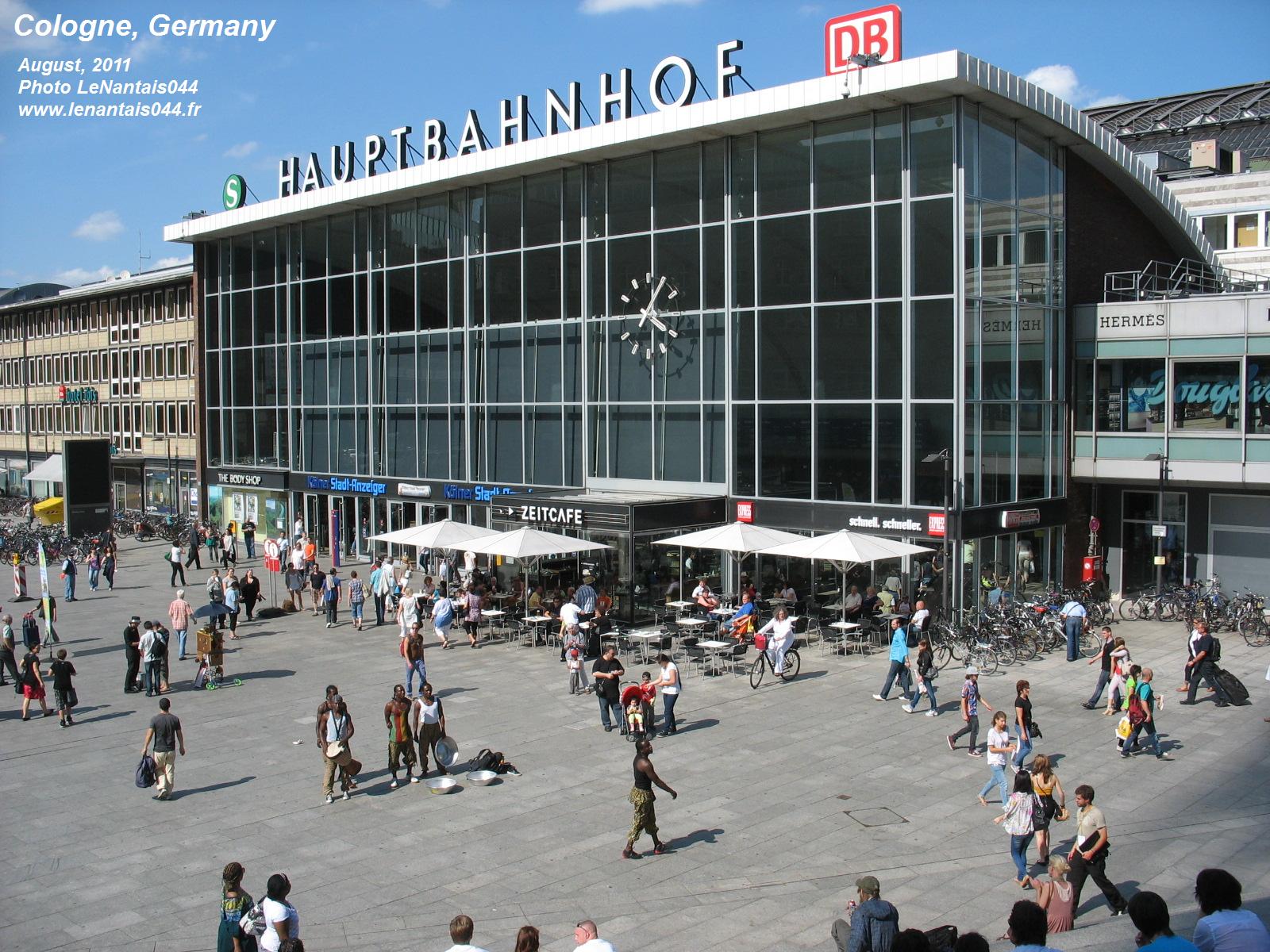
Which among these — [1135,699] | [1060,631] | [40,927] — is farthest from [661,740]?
[1060,631]

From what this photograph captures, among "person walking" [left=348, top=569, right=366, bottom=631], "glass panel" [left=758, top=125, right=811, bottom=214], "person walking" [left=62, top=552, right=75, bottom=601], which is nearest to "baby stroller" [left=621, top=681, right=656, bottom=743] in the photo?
"person walking" [left=348, top=569, right=366, bottom=631]

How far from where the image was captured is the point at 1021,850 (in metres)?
12.5

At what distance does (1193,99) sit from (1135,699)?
207ft

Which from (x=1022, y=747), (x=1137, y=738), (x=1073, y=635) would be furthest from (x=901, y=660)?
(x=1073, y=635)

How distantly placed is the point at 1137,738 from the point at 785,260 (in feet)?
55.0

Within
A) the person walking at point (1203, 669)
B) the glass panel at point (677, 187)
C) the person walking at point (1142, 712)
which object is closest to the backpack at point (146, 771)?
the person walking at point (1142, 712)

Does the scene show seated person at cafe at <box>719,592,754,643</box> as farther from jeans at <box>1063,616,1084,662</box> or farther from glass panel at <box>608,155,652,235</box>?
glass panel at <box>608,155,652,235</box>

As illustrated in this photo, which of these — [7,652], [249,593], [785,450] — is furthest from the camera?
[249,593]

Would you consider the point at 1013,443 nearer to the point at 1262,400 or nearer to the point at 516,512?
the point at 1262,400

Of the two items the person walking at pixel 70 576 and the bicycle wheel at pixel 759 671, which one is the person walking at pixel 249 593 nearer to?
the person walking at pixel 70 576

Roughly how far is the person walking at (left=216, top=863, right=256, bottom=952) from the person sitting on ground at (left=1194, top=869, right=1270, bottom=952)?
7.53 meters

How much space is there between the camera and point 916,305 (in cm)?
2800

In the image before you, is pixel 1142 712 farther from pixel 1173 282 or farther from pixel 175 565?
pixel 175 565

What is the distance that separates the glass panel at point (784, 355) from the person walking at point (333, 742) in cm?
1728
